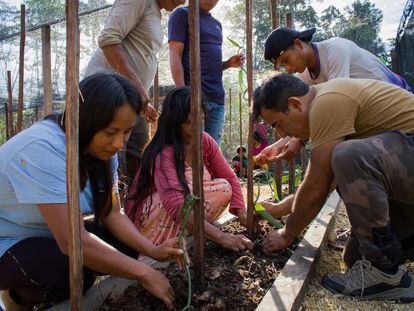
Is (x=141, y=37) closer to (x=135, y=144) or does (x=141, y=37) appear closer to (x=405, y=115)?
(x=135, y=144)

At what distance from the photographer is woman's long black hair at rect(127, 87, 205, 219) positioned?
224 cm

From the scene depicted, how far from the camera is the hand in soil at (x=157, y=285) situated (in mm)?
1442

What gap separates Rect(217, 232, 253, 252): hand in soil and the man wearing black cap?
67 cm

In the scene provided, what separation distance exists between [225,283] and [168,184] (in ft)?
2.02

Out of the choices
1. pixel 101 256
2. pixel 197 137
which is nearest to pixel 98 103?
pixel 197 137

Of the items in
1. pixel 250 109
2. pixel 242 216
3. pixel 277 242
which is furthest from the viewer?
pixel 242 216

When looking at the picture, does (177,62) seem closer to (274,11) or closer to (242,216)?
(274,11)

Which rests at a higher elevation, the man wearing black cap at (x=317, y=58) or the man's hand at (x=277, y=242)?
the man wearing black cap at (x=317, y=58)

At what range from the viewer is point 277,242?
81.7 inches

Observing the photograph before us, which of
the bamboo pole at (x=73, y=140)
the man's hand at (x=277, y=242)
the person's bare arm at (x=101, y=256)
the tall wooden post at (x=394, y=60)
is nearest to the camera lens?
the bamboo pole at (x=73, y=140)

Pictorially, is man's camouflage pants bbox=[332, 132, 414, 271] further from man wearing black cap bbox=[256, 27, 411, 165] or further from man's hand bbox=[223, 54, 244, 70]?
man's hand bbox=[223, 54, 244, 70]

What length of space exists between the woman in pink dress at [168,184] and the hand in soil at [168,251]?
47cm

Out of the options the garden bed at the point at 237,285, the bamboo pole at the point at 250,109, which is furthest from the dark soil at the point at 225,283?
the bamboo pole at the point at 250,109

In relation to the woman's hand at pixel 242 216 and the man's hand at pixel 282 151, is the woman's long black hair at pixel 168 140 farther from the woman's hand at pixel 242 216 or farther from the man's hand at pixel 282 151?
the man's hand at pixel 282 151
